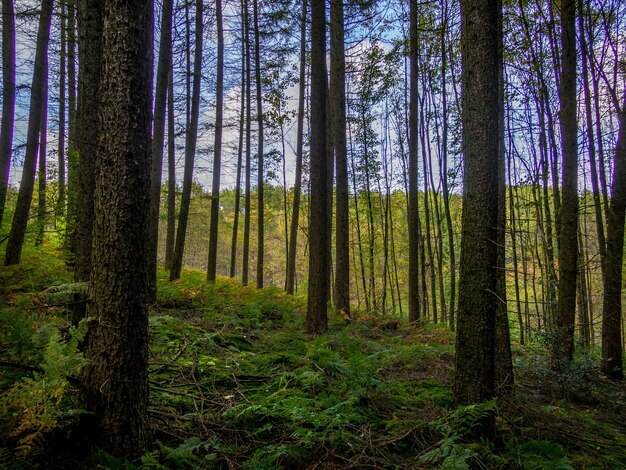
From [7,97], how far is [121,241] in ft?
34.0

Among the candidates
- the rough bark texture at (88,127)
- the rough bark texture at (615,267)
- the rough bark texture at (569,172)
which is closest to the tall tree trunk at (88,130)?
the rough bark texture at (88,127)

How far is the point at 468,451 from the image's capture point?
2.52m

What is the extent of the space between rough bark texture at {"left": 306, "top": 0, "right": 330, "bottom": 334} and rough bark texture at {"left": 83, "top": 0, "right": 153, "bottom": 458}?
174 inches

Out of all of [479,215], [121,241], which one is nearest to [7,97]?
[121,241]

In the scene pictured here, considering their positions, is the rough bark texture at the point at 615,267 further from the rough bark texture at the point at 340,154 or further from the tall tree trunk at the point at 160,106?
the tall tree trunk at the point at 160,106

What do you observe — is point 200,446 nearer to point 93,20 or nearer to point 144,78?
point 144,78

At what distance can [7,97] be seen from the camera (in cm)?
934

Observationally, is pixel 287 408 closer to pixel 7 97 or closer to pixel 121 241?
pixel 121 241

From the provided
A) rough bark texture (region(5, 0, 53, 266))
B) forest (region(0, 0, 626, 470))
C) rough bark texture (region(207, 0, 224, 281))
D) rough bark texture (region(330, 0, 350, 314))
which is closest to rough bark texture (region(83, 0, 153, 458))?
forest (region(0, 0, 626, 470))

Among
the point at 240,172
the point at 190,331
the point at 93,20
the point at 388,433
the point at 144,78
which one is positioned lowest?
the point at 388,433

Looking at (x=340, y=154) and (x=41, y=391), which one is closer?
(x=41, y=391)

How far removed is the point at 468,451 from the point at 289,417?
57.2 inches

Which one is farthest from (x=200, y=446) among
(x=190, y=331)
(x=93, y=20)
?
(x=93, y=20)

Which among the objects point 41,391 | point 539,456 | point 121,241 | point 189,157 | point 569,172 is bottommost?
point 539,456
